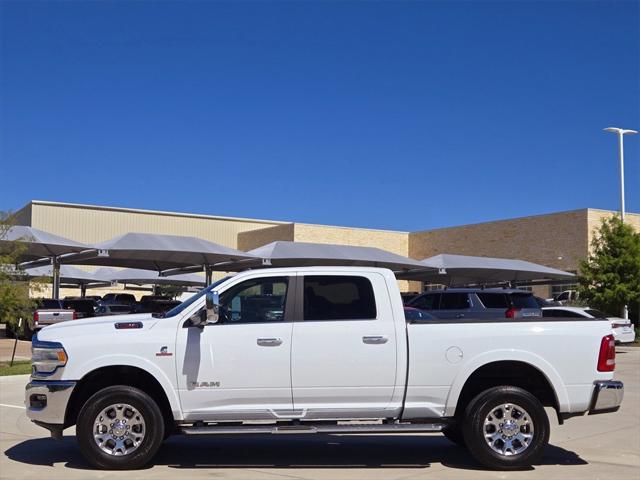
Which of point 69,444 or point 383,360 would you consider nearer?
point 383,360

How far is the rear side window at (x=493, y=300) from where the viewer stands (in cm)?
2192

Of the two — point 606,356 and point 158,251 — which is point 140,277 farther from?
point 606,356

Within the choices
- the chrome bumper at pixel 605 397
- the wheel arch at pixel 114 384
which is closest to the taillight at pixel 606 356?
the chrome bumper at pixel 605 397

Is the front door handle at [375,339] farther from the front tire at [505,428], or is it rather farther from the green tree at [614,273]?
the green tree at [614,273]

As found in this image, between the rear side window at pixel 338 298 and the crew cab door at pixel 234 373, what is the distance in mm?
413

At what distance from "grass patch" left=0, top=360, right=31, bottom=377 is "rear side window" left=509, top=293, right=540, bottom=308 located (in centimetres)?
1291

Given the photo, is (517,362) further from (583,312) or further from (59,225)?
(59,225)

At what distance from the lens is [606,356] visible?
7871 millimetres

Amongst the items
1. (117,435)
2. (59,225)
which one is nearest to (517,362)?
(117,435)

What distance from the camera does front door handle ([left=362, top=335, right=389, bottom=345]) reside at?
25.1 feet

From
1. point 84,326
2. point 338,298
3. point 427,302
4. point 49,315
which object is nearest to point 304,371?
point 338,298

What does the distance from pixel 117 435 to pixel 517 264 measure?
101ft

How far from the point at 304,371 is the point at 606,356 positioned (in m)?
3.09

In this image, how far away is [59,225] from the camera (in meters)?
60.6
